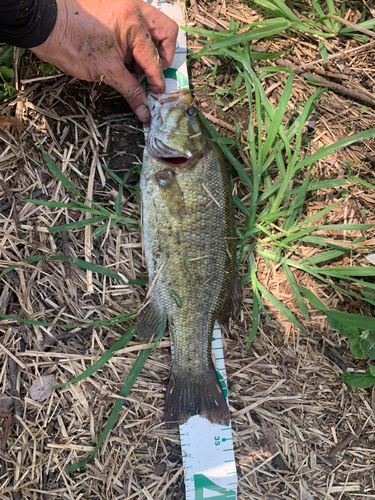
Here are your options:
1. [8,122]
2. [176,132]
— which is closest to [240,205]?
[176,132]

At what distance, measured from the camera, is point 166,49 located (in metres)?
2.65

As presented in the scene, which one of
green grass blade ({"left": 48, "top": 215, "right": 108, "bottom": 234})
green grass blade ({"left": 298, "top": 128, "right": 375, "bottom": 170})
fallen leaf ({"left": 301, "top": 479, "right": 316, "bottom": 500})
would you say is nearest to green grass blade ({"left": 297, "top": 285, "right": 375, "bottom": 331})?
green grass blade ({"left": 298, "top": 128, "right": 375, "bottom": 170})

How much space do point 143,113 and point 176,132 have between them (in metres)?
0.36

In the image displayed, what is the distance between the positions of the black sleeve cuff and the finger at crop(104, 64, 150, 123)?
1.54 ft

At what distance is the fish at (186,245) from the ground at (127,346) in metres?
0.23

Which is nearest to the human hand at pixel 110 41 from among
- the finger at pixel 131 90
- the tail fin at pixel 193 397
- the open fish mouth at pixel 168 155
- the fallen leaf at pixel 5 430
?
the finger at pixel 131 90

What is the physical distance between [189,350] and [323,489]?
A: 1608 millimetres

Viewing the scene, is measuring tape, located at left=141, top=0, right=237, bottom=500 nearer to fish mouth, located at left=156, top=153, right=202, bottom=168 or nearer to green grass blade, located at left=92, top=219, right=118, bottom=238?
fish mouth, located at left=156, top=153, right=202, bottom=168

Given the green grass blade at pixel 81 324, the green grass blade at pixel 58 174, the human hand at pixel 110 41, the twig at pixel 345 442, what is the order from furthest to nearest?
the twig at pixel 345 442
the green grass blade at pixel 58 174
the green grass blade at pixel 81 324
the human hand at pixel 110 41

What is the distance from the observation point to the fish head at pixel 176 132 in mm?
2467

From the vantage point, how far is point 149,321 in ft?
8.49

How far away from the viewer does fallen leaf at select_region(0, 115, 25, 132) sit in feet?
8.37

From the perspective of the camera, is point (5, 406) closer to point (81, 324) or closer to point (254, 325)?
point (81, 324)

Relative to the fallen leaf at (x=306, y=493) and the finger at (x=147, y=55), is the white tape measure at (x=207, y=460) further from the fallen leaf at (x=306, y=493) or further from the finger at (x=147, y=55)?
the finger at (x=147, y=55)
